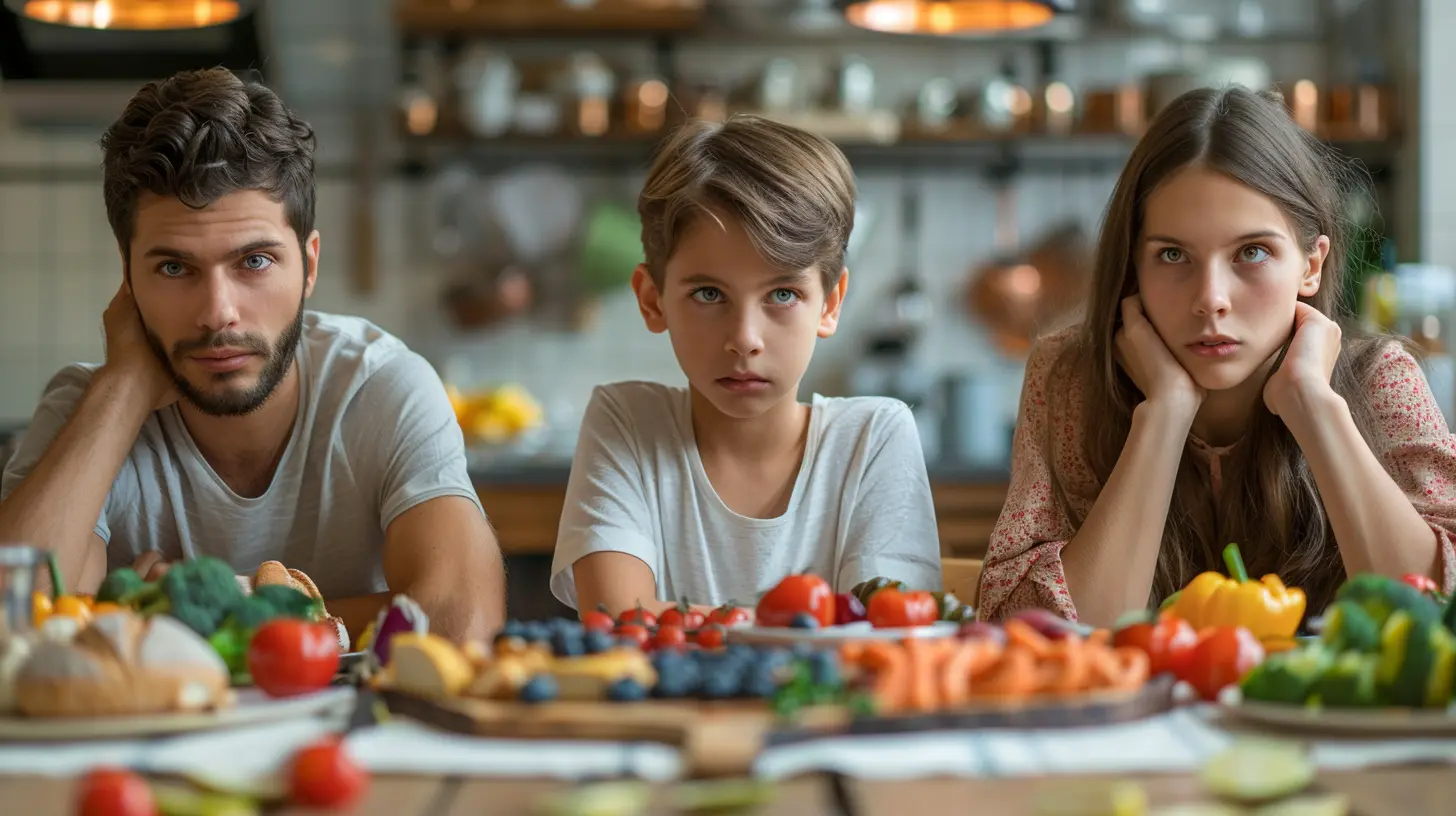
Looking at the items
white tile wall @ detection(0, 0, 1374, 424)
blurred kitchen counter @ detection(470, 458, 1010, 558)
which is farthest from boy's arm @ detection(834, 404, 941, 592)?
white tile wall @ detection(0, 0, 1374, 424)

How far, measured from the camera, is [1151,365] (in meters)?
1.79

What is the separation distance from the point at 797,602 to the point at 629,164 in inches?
140

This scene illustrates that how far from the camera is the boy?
171 centimetres

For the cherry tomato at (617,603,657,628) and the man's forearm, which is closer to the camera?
the cherry tomato at (617,603,657,628)

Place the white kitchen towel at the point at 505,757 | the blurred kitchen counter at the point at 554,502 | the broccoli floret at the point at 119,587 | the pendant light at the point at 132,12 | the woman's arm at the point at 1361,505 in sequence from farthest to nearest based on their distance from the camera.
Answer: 1. the blurred kitchen counter at the point at 554,502
2. the pendant light at the point at 132,12
3. the woman's arm at the point at 1361,505
4. the broccoli floret at the point at 119,587
5. the white kitchen towel at the point at 505,757

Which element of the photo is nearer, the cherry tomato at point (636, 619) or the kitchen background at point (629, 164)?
the cherry tomato at point (636, 619)

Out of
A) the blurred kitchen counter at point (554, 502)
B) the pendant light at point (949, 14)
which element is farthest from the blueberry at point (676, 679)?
the blurred kitchen counter at point (554, 502)

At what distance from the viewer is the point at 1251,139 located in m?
1.76

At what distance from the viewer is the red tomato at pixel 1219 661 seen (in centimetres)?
105

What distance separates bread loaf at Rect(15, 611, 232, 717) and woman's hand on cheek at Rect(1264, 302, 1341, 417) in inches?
49.0

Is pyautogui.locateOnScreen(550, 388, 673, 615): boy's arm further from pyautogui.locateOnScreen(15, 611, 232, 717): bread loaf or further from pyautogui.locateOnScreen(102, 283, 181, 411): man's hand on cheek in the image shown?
pyautogui.locateOnScreen(15, 611, 232, 717): bread loaf

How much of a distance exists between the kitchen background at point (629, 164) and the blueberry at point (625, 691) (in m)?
3.32

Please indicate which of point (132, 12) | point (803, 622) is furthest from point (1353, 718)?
point (132, 12)

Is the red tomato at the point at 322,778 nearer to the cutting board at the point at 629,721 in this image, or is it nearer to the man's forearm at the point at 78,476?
the cutting board at the point at 629,721
